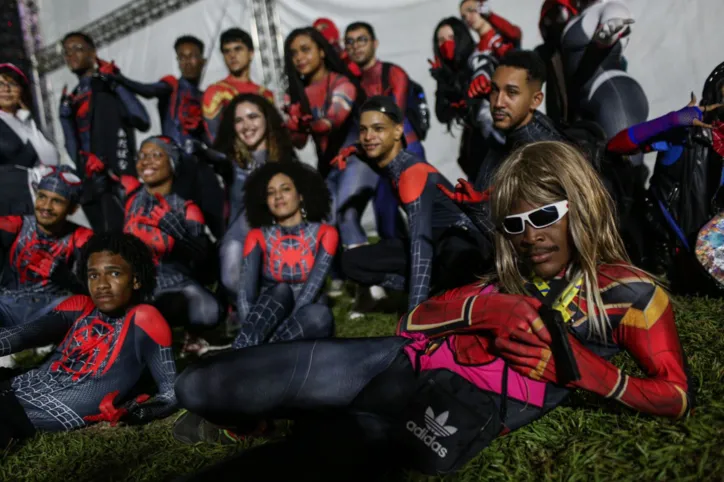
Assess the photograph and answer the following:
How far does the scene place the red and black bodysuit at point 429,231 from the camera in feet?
10.9

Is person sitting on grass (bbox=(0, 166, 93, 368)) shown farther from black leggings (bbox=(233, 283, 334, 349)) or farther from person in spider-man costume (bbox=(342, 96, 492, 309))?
person in spider-man costume (bbox=(342, 96, 492, 309))

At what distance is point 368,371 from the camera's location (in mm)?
2037

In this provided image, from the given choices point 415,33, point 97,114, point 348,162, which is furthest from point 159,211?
point 415,33

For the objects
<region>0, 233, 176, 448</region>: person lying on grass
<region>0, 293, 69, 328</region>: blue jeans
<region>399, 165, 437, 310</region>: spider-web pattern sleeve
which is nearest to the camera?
<region>0, 233, 176, 448</region>: person lying on grass

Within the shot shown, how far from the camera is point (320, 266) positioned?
3490 mm

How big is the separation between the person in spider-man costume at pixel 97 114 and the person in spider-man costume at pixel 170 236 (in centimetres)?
189

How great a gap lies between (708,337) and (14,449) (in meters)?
3.25

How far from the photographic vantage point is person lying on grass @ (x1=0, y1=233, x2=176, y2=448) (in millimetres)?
2730

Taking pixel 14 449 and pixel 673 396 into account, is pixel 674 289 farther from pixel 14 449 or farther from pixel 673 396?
pixel 14 449

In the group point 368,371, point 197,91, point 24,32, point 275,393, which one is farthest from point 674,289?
point 24,32

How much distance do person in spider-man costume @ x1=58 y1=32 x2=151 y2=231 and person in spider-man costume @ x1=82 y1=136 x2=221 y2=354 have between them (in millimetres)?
1891

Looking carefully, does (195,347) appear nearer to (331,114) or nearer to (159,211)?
(159,211)

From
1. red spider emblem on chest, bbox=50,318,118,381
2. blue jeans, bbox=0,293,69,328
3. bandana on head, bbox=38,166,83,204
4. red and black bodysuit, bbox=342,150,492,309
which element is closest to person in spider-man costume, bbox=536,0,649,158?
red and black bodysuit, bbox=342,150,492,309

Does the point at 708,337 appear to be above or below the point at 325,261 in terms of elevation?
below
